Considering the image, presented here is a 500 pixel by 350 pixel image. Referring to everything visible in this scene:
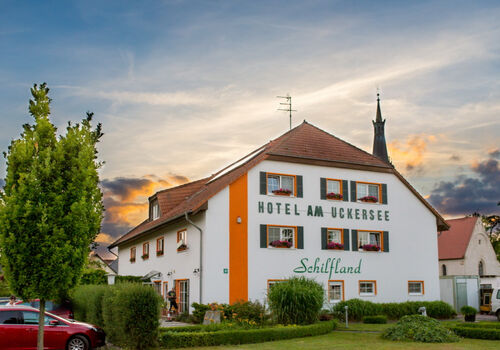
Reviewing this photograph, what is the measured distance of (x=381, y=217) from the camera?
2878cm

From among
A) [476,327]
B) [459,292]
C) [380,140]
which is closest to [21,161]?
[476,327]

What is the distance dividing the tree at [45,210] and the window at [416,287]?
21392 mm

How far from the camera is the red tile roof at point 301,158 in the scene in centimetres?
2572

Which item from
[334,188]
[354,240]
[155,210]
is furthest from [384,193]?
[155,210]

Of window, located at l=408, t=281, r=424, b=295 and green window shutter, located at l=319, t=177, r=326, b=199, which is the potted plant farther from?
green window shutter, located at l=319, t=177, r=326, b=199

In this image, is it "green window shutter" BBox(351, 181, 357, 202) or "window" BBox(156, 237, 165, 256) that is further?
"window" BBox(156, 237, 165, 256)

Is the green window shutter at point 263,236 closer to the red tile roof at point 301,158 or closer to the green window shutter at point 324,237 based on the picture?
the red tile roof at point 301,158

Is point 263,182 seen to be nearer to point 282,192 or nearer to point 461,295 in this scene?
point 282,192

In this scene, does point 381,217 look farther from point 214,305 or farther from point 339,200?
point 214,305

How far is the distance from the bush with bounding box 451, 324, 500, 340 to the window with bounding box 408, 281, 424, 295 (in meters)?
10.3

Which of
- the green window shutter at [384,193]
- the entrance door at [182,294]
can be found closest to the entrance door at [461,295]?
the green window shutter at [384,193]

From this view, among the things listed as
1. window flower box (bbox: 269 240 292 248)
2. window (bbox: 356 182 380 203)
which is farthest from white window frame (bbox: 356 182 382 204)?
window flower box (bbox: 269 240 292 248)

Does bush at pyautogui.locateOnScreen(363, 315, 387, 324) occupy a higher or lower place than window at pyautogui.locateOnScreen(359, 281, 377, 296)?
lower

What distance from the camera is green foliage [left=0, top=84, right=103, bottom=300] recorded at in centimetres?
1090
